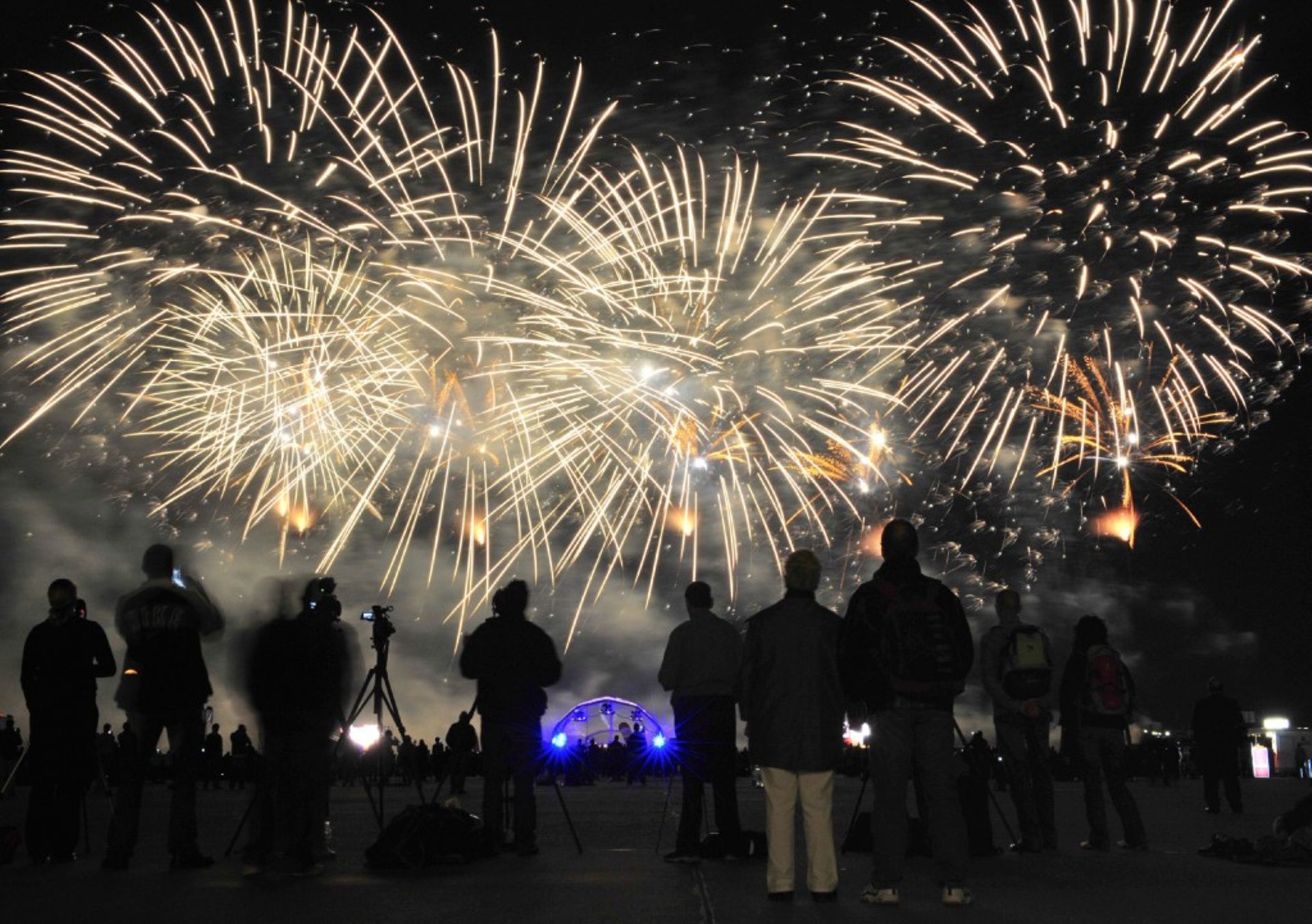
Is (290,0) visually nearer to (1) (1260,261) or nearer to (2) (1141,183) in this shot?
(2) (1141,183)

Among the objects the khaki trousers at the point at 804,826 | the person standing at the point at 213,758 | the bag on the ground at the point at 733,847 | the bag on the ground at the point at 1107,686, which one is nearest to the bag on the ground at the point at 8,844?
the bag on the ground at the point at 733,847

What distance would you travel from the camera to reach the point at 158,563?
30.4 feet

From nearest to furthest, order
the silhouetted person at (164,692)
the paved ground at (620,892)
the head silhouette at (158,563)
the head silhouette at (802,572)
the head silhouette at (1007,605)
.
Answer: the paved ground at (620,892)
the head silhouette at (802,572)
the silhouetted person at (164,692)
the head silhouette at (158,563)
the head silhouette at (1007,605)

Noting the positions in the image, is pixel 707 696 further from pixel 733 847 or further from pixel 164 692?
pixel 164 692

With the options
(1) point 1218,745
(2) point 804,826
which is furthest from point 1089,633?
(1) point 1218,745

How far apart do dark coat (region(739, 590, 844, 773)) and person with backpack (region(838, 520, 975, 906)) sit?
8.1 inches

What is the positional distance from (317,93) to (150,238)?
3.76 m

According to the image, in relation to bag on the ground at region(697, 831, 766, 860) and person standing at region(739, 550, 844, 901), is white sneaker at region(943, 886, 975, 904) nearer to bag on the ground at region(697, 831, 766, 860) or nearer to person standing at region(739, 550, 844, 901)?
person standing at region(739, 550, 844, 901)

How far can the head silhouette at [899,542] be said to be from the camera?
7.56 m

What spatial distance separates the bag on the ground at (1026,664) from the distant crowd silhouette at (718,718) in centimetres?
1

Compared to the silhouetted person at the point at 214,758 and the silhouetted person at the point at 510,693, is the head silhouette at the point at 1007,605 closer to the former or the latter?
the silhouetted person at the point at 510,693

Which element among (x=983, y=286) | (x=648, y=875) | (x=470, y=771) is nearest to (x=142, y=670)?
(x=648, y=875)

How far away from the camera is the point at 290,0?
797 inches

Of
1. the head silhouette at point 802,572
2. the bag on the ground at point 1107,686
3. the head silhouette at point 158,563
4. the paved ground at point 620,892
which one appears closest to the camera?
the paved ground at point 620,892
